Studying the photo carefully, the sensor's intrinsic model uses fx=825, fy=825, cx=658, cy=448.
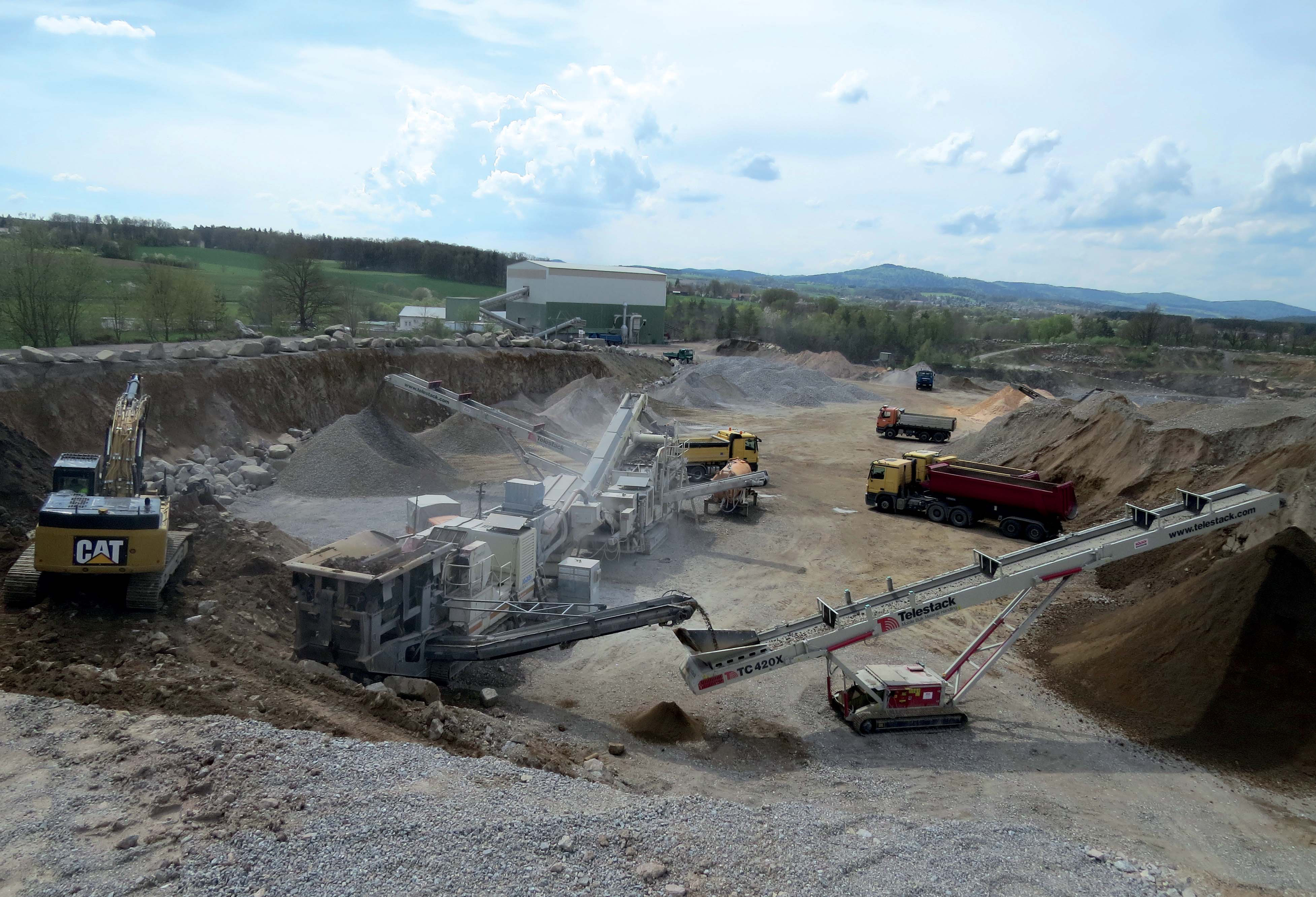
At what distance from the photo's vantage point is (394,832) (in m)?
7.17

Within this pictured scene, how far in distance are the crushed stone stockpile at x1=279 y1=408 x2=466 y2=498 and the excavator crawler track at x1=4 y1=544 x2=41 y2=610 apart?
11.9 m

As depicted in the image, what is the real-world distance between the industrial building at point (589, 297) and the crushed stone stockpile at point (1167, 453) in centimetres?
4389

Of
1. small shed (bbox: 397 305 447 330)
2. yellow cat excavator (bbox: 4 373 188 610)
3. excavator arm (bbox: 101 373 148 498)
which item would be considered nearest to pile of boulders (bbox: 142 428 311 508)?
excavator arm (bbox: 101 373 148 498)

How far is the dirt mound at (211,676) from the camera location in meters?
9.28

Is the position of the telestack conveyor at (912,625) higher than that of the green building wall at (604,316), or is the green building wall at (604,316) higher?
the green building wall at (604,316)

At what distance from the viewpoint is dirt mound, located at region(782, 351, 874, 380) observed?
227 feet

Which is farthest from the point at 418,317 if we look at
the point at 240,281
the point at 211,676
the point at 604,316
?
the point at 211,676

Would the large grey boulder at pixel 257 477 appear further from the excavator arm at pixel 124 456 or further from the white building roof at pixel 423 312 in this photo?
the white building roof at pixel 423 312

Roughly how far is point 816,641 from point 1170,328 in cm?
8830

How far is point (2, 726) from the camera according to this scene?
8.41 metres

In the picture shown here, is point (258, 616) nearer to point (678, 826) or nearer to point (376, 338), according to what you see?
point (678, 826)

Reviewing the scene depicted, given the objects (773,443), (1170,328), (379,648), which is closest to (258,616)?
(379,648)

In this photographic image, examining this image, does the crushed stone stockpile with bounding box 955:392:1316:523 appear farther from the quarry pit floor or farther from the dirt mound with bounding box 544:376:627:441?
the dirt mound with bounding box 544:376:627:441

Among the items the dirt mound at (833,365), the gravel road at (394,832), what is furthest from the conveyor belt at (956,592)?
the dirt mound at (833,365)
